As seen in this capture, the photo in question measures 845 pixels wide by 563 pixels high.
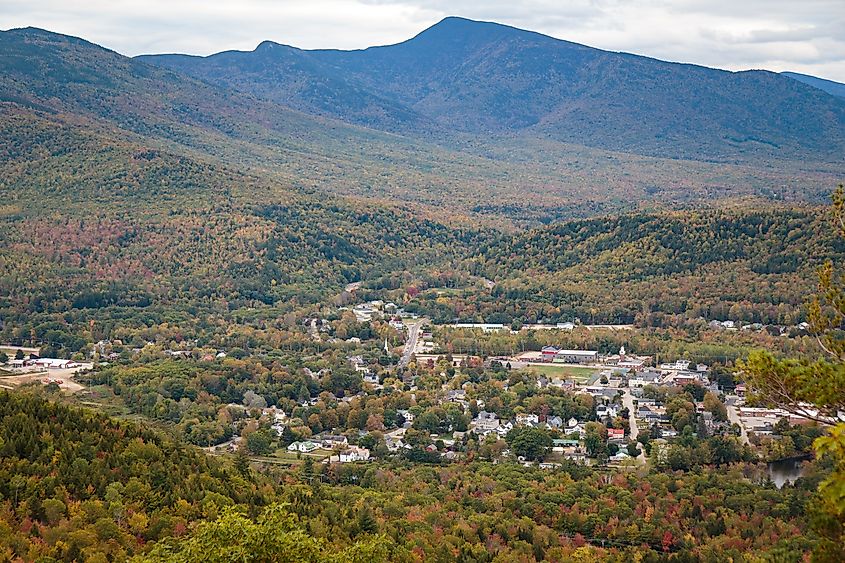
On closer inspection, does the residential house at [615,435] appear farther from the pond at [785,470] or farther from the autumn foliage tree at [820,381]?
the autumn foliage tree at [820,381]

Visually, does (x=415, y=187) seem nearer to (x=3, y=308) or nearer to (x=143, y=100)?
(x=143, y=100)

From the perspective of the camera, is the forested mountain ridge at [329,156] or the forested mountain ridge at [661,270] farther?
the forested mountain ridge at [329,156]

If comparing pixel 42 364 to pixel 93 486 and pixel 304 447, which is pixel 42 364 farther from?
pixel 93 486

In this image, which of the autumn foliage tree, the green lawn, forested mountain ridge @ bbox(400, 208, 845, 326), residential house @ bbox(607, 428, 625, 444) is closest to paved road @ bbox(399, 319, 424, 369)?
forested mountain ridge @ bbox(400, 208, 845, 326)

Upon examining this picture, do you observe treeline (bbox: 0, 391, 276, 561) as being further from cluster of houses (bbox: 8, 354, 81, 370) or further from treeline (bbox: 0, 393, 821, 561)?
cluster of houses (bbox: 8, 354, 81, 370)

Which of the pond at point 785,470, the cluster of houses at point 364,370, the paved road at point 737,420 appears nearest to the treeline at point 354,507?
the pond at point 785,470

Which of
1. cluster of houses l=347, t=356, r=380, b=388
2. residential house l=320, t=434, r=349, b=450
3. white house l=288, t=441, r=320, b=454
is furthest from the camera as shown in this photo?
cluster of houses l=347, t=356, r=380, b=388

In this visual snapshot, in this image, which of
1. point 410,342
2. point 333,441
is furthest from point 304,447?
point 410,342
